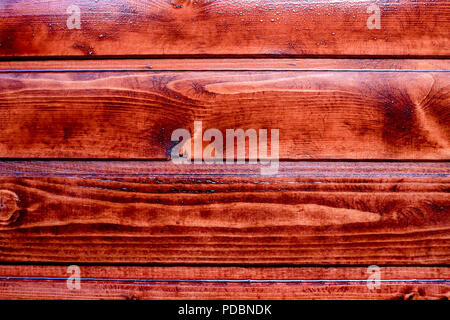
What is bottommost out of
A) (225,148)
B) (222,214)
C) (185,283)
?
(185,283)

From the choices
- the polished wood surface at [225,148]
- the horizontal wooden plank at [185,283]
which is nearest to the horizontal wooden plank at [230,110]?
the polished wood surface at [225,148]

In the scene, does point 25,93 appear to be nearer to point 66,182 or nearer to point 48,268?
point 66,182

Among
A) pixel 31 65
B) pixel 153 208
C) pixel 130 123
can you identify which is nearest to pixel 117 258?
pixel 153 208

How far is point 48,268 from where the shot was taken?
16.1 inches

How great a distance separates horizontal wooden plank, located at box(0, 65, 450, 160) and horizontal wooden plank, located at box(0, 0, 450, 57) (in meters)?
0.04

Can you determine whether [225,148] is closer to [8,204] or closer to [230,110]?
[230,110]

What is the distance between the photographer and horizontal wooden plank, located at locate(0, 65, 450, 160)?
0.39 meters

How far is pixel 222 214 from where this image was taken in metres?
0.40

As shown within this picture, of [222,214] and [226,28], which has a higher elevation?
[226,28]

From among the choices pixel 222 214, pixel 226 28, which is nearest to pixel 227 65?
pixel 226 28

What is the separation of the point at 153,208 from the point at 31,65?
0.32 meters

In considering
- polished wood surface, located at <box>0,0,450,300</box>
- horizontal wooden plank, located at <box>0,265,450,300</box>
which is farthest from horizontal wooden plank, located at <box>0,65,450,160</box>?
horizontal wooden plank, located at <box>0,265,450,300</box>

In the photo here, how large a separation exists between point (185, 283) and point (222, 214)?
0.14 metres
